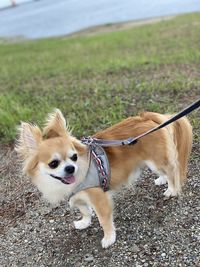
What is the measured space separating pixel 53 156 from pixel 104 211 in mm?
678

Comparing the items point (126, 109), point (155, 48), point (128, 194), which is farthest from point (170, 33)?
point (128, 194)

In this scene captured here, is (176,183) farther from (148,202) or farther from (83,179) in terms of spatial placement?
(83,179)

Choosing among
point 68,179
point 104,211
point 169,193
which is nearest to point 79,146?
point 68,179

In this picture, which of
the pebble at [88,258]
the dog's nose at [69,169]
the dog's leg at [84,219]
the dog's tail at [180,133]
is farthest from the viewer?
the dog's leg at [84,219]

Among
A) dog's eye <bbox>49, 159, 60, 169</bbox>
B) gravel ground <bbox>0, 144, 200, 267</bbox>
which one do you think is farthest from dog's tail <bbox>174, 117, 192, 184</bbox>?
dog's eye <bbox>49, 159, 60, 169</bbox>

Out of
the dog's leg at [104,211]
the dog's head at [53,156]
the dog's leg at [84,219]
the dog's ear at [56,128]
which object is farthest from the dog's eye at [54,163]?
the dog's leg at [84,219]

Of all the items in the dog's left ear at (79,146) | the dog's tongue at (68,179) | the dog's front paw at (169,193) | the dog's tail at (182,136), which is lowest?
the dog's front paw at (169,193)

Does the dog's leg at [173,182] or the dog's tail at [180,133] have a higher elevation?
the dog's tail at [180,133]

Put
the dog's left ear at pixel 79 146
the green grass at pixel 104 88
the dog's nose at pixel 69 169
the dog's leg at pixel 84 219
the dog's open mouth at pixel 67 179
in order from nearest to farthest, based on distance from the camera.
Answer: the dog's nose at pixel 69 169
the dog's open mouth at pixel 67 179
the dog's left ear at pixel 79 146
the dog's leg at pixel 84 219
the green grass at pixel 104 88

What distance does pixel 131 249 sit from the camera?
2.99 m

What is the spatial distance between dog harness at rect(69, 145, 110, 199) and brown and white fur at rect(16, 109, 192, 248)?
40 millimetres

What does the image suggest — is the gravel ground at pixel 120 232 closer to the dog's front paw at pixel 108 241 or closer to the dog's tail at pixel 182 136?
the dog's front paw at pixel 108 241

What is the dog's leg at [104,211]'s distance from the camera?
9.89 feet

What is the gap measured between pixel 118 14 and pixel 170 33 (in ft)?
51.4
